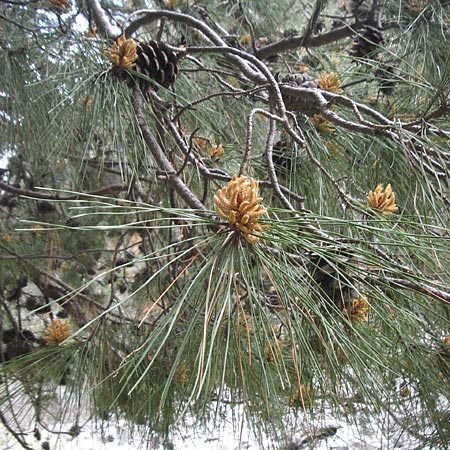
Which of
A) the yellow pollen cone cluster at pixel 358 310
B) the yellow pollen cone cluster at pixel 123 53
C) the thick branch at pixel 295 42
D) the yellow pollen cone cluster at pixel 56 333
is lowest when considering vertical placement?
the yellow pollen cone cluster at pixel 358 310

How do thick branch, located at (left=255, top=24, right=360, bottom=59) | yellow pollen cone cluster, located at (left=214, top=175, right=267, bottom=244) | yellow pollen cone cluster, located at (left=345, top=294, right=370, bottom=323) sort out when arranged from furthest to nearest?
thick branch, located at (left=255, top=24, right=360, bottom=59) → yellow pollen cone cluster, located at (left=345, top=294, right=370, bottom=323) → yellow pollen cone cluster, located at (left=214, top=175, right=267, bottom=244)

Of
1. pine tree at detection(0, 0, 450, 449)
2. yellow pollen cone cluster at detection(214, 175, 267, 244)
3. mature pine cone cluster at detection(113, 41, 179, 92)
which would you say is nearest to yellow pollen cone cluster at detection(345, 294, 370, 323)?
pine tree at detection(0, 0, 450, 449)

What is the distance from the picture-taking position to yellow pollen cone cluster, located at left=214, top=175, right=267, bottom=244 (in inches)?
13.3

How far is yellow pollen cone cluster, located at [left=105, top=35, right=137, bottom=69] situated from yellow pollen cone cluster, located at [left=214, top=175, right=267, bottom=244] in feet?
1.10

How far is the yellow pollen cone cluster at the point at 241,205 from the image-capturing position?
34 cm

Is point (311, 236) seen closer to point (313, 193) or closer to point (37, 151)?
point (313, 193)

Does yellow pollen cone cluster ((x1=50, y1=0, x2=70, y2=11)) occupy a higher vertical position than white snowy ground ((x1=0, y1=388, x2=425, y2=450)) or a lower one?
higher

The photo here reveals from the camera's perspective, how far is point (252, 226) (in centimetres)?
35

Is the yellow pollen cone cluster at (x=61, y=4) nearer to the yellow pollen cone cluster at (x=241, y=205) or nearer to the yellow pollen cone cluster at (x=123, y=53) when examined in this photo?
the yellow pollen cone cluster at (x=123, y=53)

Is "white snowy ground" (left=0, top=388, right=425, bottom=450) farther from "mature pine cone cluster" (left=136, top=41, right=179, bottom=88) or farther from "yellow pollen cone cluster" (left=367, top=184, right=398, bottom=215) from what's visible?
"mature pine cone cluster" (left=136, top=41, right=179, bottom=88)

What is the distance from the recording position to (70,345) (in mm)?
732

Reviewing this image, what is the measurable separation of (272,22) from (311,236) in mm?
1272

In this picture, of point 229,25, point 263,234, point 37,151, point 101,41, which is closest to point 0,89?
point 37,151

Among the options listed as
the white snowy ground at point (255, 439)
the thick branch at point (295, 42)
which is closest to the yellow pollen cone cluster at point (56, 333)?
the white snowy ground at point (255, 439)
